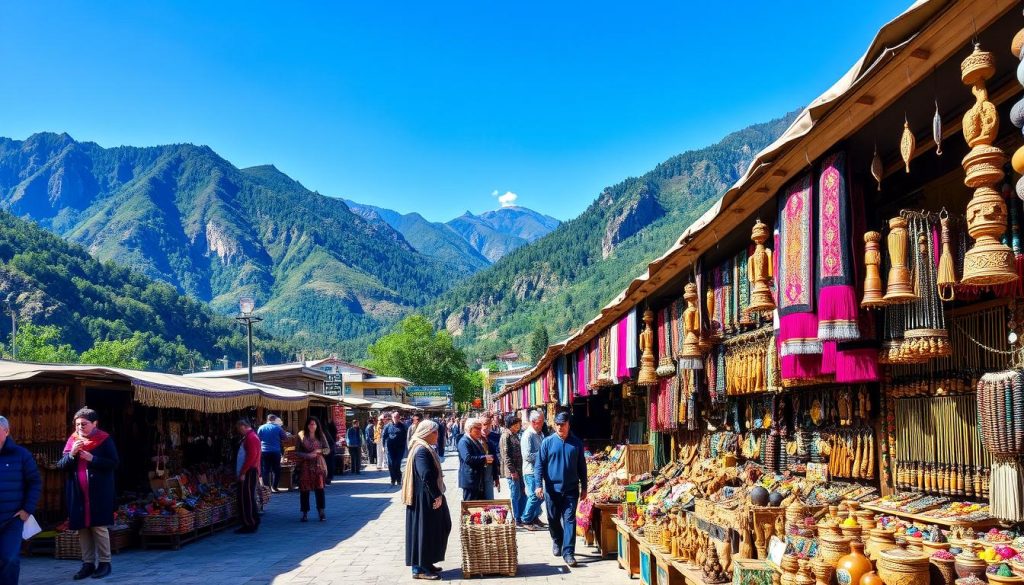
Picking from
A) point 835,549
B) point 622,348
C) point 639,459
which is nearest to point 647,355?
point 622,348

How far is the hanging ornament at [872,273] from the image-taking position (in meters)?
3.85

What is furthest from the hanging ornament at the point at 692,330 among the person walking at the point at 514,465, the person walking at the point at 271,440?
the person walking at the point at 271,440

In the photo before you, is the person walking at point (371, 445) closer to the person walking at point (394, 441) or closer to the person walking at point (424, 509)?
the person walking at point (394, 441)

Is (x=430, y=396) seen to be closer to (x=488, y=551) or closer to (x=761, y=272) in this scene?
(x=488, y=551)

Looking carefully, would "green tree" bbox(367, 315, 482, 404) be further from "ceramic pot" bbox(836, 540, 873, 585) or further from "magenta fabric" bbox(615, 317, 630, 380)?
"ceramic pot" bbox(836, 540, 873, 585)

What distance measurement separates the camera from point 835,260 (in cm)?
411

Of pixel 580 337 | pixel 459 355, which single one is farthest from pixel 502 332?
pixel 580 337

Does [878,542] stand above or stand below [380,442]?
above

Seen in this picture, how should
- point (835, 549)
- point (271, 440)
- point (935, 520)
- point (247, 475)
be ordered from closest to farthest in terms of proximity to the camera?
point (835, 549) → point (935, 520) → point (247, 475) → point (271, 440)

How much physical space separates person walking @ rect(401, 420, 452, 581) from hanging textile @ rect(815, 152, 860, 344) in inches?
177

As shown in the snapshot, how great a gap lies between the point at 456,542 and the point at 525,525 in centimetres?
120

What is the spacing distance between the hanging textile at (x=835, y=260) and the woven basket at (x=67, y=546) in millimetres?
8663

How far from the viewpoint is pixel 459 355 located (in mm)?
77688

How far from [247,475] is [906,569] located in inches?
376
